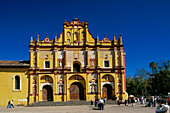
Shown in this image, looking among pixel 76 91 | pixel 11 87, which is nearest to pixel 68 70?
pixel 76 91

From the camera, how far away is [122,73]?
1483 inches

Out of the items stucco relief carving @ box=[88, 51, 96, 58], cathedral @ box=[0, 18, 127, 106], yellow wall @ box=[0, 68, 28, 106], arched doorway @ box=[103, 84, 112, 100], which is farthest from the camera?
stucco relief carving @ box=[88, 51, 96, 58]

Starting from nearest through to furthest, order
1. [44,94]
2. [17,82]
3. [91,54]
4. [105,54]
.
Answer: [17,82] → [44,94] → [91,54] → [105,54]

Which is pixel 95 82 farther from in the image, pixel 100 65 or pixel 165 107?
pixel 165 107

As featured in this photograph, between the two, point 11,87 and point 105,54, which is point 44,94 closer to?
point 11,87

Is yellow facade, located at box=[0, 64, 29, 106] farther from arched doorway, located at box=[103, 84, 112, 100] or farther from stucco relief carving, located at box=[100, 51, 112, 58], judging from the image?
stucco relief carving, located at box=[100, 51, 112, 58]

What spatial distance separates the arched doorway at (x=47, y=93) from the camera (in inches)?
1447

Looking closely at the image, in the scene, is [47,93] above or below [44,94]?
above

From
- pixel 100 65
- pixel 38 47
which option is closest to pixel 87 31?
pixel 100 65

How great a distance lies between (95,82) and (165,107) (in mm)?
27641

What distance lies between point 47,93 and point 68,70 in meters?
5.82

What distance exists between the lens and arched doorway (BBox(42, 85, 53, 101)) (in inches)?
1447

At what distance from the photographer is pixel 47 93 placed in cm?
3700

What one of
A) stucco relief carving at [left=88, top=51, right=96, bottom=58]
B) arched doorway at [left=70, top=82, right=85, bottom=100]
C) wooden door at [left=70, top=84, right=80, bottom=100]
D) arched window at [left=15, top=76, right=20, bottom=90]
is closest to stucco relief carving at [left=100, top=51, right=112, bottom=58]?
stucco relief carving at [left=88, top=51, right=96, bottom=58]
